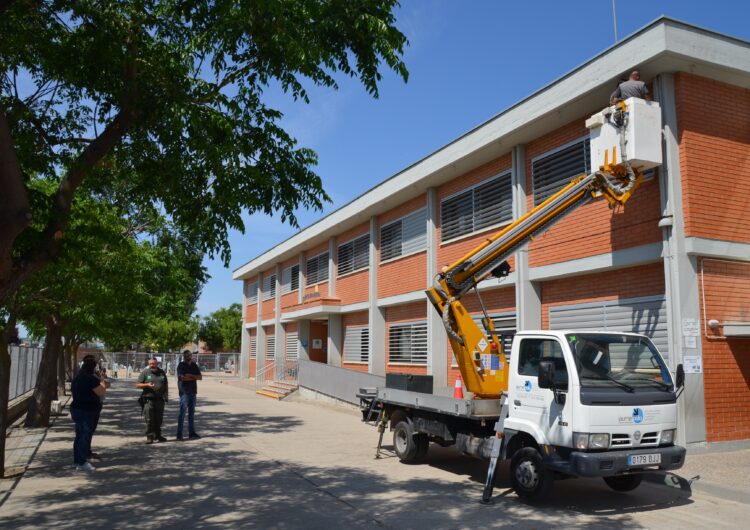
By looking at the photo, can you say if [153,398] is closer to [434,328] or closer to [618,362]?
[434,328]

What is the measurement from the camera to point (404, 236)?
20.9m

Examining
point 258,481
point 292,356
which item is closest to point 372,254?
point 292,356

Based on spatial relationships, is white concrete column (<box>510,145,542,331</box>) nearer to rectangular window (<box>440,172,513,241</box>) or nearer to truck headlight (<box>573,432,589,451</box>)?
rectangular window (<box>440,172,513,241</box>)

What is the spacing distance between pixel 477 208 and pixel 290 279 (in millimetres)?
18486

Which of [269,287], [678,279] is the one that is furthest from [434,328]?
[269,287]

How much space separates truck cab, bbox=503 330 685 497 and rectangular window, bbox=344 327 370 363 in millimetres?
15207

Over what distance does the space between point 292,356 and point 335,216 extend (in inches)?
411

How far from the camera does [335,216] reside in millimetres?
25094

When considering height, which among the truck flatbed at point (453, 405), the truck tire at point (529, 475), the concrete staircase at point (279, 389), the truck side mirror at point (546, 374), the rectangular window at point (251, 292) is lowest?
the concrete staircase at point (279, 389)

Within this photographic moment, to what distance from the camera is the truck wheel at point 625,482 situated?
819 centimetres

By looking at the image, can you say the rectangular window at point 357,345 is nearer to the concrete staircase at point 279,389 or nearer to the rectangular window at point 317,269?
the concrete staircase at point 279,389

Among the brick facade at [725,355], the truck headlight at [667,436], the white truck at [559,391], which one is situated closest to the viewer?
the white truck at [559,391]

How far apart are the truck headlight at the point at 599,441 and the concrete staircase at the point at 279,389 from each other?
19591 mm

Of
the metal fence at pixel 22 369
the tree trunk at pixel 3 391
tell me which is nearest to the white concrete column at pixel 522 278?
the tree trunk at pixel 3 391
